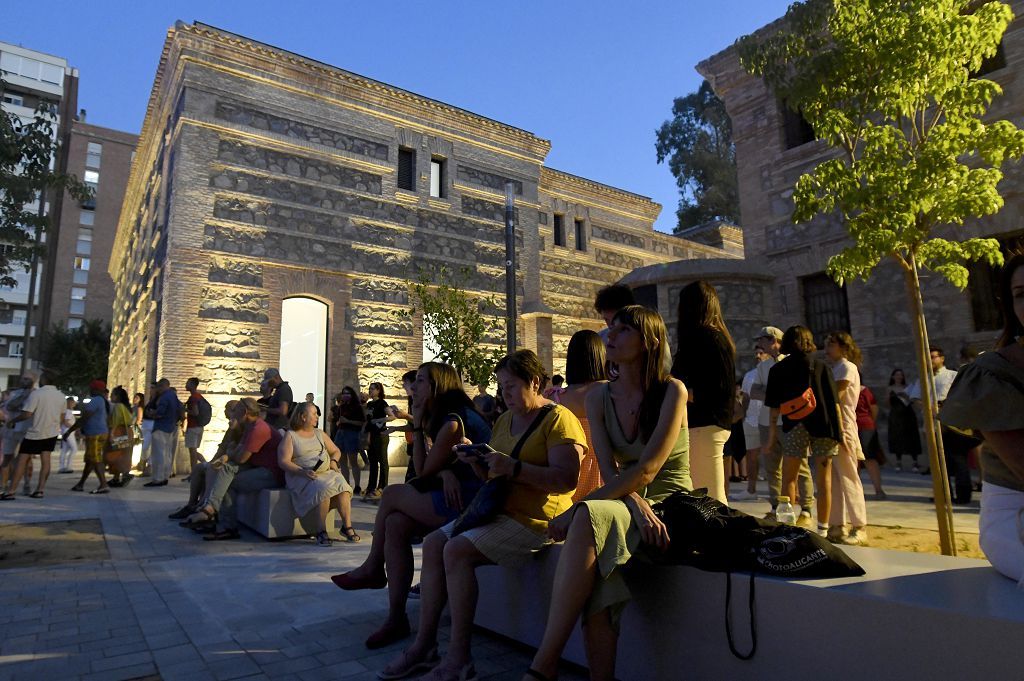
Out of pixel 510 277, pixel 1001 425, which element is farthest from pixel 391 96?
pixel 1001 425

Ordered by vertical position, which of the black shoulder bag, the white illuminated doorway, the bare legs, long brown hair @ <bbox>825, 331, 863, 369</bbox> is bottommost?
the bare legs

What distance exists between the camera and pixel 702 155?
35062 millimetres

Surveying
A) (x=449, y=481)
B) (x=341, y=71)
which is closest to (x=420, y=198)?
(x=341, y=71)

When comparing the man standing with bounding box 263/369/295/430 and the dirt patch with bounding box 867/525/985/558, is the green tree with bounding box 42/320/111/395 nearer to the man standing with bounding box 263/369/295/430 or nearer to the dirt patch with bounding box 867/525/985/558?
the man standing with bounding box 263/369/295/430

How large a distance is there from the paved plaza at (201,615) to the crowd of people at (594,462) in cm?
28

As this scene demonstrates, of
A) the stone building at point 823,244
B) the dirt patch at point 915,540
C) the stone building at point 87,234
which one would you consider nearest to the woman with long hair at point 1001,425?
the dirt patch at point 915,540

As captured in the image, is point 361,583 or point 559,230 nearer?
point 361,583

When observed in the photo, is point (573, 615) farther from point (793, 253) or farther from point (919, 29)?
point (793, 253)

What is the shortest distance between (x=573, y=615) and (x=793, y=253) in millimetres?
11931

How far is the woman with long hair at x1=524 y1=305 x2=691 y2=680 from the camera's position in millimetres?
2395

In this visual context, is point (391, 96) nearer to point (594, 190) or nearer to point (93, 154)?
point (594, 190)

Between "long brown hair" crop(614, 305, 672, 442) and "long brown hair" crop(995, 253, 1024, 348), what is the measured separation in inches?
49.7

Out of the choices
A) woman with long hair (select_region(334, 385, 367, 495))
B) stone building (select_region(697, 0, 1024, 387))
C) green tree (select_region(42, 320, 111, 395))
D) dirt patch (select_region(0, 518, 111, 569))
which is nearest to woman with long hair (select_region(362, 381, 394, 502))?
woman with long hair (select_region(334, 385, 367, 495))

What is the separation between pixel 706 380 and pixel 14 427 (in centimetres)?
1043
